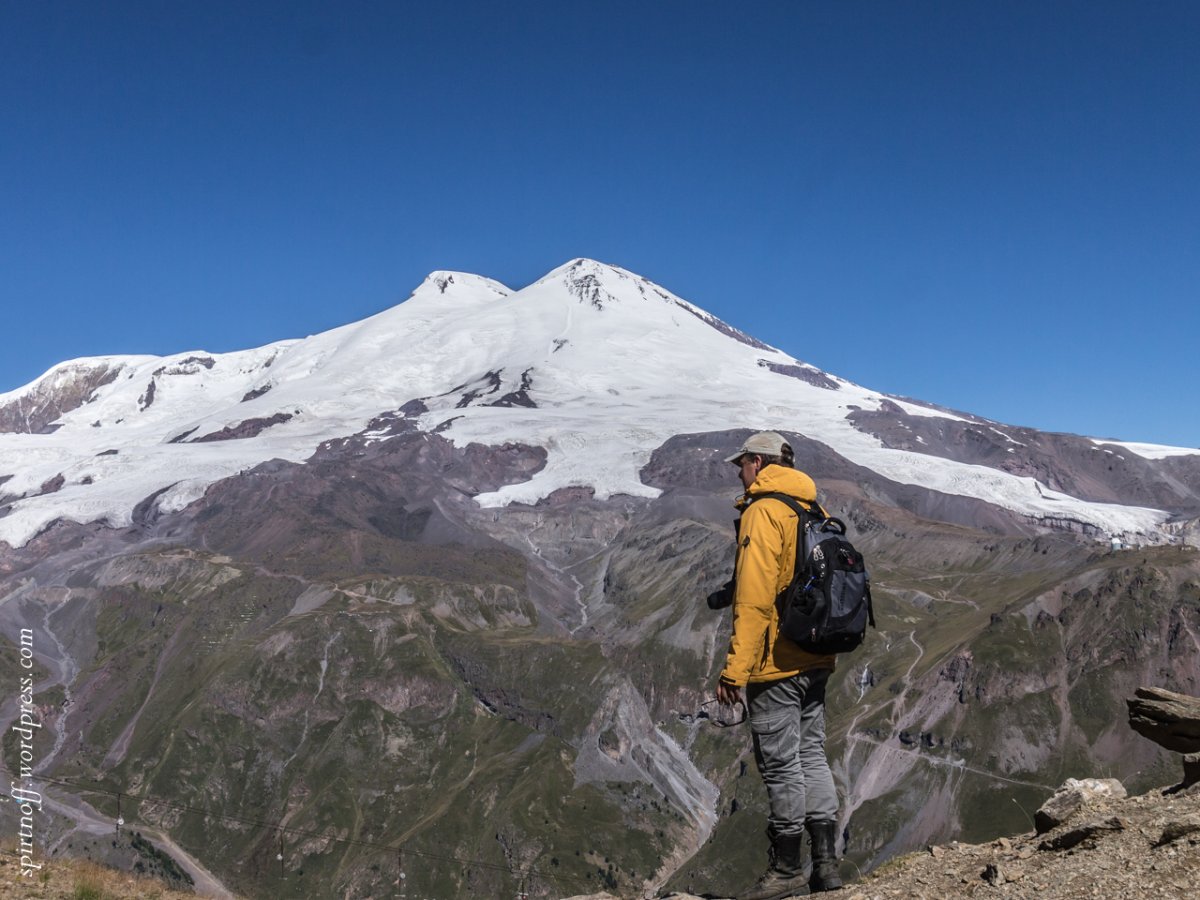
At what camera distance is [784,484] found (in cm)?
934

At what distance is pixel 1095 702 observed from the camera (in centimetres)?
19438

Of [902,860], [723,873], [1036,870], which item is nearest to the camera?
[1036,870]

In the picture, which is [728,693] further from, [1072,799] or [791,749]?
[1072,799]

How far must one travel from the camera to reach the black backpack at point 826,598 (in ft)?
28.9

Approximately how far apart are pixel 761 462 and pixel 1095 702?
21046 cm

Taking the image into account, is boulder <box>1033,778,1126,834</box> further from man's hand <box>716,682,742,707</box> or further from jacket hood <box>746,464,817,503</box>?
jacket hood <box>746,464,817,503</box>

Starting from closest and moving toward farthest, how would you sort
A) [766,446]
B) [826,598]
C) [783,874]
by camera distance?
1. [826,598]
2. [783,874]
3. [766,446]

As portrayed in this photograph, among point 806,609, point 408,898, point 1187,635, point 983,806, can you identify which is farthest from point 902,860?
point 1187,635

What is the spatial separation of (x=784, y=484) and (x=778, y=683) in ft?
5.72

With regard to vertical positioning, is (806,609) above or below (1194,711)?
above

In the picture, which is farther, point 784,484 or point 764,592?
point 784,484

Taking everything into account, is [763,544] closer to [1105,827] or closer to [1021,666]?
[1105,827]

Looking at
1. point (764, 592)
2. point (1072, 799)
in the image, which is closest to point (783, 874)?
point (764, 592)

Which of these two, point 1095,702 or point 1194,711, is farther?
point 1095,702
